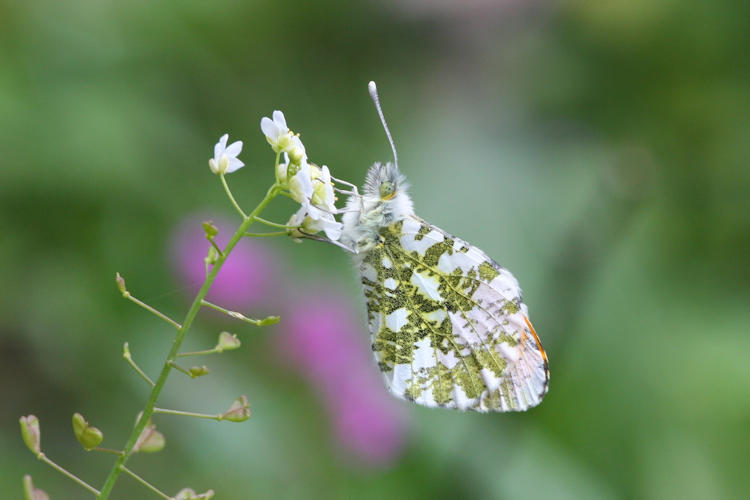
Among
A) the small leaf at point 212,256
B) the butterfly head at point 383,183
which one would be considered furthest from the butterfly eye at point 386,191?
the small leaf at point 212,256

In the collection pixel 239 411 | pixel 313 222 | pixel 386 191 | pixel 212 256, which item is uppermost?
pixel 386 191

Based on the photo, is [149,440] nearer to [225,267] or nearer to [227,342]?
[227,342]

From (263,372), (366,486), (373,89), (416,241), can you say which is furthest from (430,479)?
(373,89)

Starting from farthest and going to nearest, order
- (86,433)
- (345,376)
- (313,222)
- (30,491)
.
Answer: (345,376) → (313,222) → (86,433) → (30,491)

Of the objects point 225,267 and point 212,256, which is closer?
point 212,256

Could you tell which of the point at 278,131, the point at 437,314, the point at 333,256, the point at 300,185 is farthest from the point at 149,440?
the point at 333,256

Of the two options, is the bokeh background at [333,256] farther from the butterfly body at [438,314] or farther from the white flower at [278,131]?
the white flower at [278,131]

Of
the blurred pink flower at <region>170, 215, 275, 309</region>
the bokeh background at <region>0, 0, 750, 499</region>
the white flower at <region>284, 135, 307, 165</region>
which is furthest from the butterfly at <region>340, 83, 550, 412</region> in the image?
the blurred pink flower at <region>170, 215, 275, 309</region>

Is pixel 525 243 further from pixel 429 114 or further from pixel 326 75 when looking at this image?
pixel 326 75
